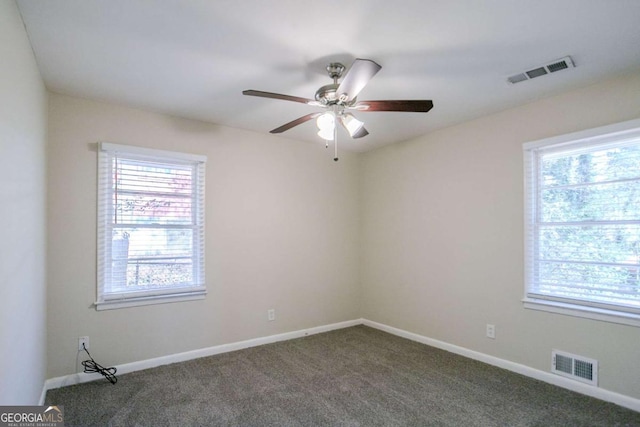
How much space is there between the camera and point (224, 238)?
3877mm

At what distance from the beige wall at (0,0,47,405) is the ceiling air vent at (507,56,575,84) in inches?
124

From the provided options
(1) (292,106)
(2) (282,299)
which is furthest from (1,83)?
(2) (282,299)

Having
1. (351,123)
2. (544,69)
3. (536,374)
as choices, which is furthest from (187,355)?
(544,69)

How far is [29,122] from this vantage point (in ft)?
7.24

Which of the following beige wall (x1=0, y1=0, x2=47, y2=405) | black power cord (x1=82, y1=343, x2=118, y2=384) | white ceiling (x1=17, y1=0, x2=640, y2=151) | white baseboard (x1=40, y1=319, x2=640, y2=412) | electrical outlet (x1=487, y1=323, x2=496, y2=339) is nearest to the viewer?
beige wall (x1=0, y1=0, x2=47, y2=405)

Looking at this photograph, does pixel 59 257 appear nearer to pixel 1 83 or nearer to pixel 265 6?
pixel 1 83

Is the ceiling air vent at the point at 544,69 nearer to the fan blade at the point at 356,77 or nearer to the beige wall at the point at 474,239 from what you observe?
the beige wall at the point at 474,239

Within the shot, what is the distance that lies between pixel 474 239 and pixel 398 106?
6.64 ft

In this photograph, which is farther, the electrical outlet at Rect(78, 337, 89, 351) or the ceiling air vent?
the electrical outlet at Rect(78, 337, 89, 351)

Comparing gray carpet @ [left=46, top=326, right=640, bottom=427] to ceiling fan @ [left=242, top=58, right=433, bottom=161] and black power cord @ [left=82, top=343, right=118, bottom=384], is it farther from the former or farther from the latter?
ceiling fan @ [left=242, top=58, right=433, bottom=161]

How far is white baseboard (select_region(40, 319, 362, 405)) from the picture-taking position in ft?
9.67

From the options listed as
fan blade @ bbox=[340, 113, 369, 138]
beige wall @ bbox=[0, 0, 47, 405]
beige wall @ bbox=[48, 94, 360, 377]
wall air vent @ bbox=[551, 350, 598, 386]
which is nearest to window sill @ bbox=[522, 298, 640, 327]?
wall air vent @ bbox=[551, 350, 598, 386]

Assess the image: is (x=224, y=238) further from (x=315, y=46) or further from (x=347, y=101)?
(x=315, y=46)

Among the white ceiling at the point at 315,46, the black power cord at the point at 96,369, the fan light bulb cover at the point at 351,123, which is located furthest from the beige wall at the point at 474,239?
the black power cord at the point at 96,369
